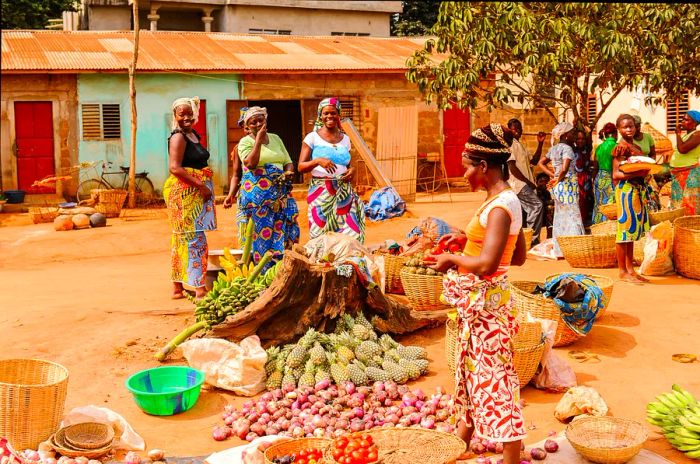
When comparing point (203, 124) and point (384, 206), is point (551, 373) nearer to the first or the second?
point (384, 206)

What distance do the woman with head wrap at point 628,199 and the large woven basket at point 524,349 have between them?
2975 mm

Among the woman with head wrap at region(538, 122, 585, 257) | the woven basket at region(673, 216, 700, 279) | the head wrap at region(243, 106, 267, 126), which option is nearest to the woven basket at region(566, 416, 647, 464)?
the head wrap at region(243, 106, 267, 126)

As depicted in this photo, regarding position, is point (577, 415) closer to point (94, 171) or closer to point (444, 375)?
point (444, 375)

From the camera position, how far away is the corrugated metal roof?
16.5 m

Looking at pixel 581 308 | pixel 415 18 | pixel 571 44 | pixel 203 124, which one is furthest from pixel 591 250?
pixel 415 18

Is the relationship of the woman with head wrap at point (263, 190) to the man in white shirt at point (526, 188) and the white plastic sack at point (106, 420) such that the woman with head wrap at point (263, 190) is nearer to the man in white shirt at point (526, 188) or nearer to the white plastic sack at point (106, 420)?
the white plastic sack at point (106, 420)

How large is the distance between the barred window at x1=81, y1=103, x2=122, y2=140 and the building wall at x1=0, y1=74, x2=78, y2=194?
23cm

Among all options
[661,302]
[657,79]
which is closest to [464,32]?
[657,79]

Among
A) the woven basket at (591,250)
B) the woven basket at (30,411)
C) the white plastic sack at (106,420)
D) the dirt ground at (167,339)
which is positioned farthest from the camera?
the woven basket at (591,250)

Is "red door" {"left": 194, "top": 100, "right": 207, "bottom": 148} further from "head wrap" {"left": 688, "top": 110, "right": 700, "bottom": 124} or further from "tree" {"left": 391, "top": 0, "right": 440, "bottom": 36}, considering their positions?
"tree" {"left": 391, "top": 0, "right": 440, "bottom": 36}

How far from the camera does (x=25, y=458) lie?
4391 millimetres

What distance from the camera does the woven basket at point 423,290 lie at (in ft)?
23.0

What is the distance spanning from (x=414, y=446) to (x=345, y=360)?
5.19ft

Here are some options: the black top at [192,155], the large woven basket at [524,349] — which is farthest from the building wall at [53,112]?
the large woven basket at [524,349]
